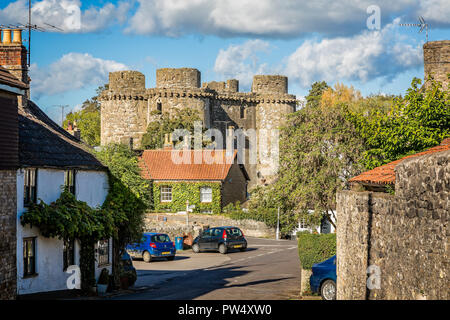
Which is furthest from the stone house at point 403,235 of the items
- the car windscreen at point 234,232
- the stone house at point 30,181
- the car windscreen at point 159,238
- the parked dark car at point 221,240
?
the car windscreen at point 234,232

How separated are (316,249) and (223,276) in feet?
21.6

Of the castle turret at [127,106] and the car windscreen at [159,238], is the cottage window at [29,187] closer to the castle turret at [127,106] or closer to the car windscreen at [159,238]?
the car windscreen at [159,238]

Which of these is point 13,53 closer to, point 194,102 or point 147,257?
point 147,257

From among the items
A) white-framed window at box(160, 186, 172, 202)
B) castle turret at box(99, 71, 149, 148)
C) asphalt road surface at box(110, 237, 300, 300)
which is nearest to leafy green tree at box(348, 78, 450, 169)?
asphalt road surface at box(110, 237, 300, 300)

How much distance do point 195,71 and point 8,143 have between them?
206 feet

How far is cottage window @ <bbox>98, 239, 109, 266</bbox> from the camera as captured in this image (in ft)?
83.8

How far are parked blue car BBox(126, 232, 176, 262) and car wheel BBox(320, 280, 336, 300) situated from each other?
16.3 metres

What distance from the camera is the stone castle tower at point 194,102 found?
79.5 meters

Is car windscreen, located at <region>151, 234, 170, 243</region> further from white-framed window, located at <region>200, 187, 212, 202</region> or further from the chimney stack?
white-framed window, located at <region>200, 187, 212, 202</region>

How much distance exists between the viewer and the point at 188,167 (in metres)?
57.6

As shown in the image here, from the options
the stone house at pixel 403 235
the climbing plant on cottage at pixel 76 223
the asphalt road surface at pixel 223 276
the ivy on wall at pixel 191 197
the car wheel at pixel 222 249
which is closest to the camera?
the stone house at pixel 403 235

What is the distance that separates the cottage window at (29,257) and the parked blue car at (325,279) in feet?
29.7

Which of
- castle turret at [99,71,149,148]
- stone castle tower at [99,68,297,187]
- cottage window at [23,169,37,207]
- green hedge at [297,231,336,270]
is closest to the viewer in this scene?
cottage window at [23,169,37,207]
